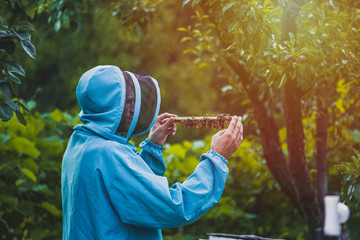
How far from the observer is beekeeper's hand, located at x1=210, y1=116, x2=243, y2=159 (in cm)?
203

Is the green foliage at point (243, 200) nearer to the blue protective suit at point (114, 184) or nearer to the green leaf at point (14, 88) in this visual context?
the green leaf at point (14, 88)

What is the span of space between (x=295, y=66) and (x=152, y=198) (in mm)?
1302

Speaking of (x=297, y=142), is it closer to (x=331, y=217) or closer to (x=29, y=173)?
(x=331, y=217)

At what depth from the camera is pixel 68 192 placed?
2.07 m

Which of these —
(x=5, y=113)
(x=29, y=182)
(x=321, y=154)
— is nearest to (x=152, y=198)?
(x=5, y=113)

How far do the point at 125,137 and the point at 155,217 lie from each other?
15.5 inches

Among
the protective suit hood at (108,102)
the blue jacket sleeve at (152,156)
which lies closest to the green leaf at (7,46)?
the protective suit hood at (108,102)

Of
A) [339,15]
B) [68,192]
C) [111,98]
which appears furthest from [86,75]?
[339,15]

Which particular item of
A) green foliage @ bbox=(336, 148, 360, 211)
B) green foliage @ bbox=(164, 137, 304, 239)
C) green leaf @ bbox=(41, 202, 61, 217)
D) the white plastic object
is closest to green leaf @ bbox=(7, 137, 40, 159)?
green leaf @ bbox=(41, 202, 61, 217)

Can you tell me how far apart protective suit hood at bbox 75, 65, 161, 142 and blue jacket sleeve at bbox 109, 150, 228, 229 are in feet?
0.62

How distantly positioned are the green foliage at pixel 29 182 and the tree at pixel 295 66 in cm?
178

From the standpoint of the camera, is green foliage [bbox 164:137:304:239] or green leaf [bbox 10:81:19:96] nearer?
green leaf [bbox 10:81:19:96]

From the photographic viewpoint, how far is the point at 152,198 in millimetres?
1852

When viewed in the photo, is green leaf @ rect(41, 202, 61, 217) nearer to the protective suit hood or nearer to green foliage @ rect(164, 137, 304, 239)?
green foliage @ rect(164, 137, 304, 239)
